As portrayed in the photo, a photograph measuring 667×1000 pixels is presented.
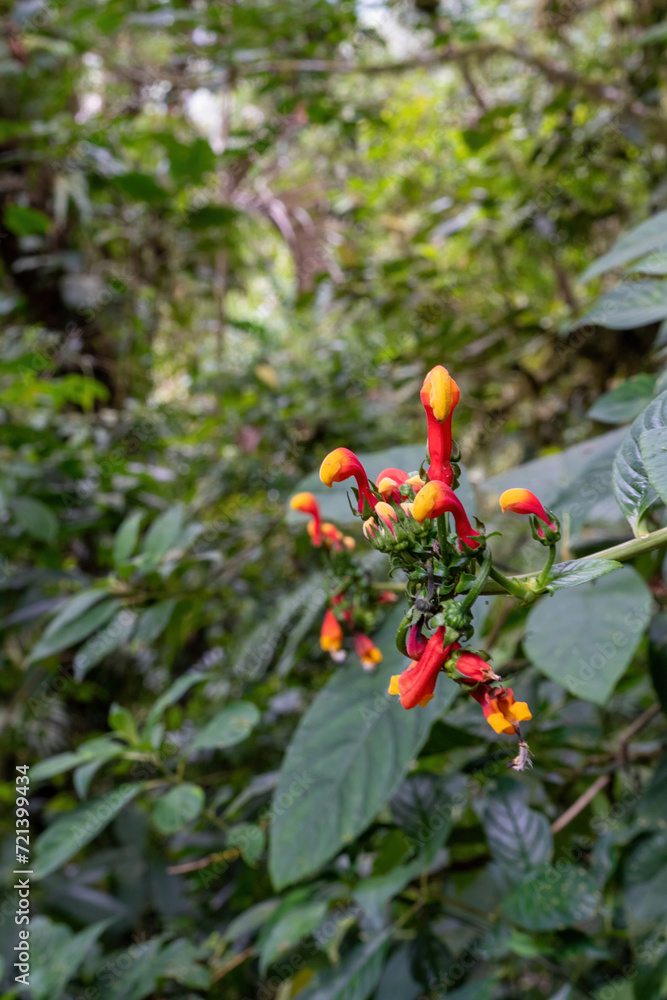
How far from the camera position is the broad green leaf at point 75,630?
108 cm

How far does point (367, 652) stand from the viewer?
2.56 feet

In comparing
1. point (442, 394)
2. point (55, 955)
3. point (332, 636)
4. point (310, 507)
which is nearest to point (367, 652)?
point (332, 636)

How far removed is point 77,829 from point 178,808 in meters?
0.18

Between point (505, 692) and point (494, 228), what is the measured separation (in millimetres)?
2067

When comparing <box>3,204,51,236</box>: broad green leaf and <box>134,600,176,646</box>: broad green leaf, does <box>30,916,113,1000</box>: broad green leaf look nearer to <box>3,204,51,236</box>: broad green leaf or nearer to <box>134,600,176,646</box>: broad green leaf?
<box>134,600,176,646</box>: broad green leaf

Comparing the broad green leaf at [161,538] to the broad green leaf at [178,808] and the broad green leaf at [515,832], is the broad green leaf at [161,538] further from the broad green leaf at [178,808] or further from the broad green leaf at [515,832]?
the broad green leaf at [515,832]

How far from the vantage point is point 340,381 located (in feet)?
5.61

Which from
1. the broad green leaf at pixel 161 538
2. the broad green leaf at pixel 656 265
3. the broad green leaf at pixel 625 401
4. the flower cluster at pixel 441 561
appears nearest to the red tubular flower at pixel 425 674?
the flower cluster at pixel 441 561

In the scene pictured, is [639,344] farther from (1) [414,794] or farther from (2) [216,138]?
(2) [216,138]

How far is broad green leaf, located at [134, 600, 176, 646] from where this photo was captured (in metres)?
1.08

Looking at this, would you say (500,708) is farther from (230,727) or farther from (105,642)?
(105,642)

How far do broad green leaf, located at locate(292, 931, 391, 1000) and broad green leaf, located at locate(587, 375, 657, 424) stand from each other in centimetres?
67

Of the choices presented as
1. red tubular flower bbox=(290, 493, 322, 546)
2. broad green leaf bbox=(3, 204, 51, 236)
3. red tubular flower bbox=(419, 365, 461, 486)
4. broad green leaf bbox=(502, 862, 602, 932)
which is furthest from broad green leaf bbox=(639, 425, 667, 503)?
broad green leaf bbox=(3, 204, 51, 236)

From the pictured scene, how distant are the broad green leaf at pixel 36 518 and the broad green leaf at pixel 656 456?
1301 mm
